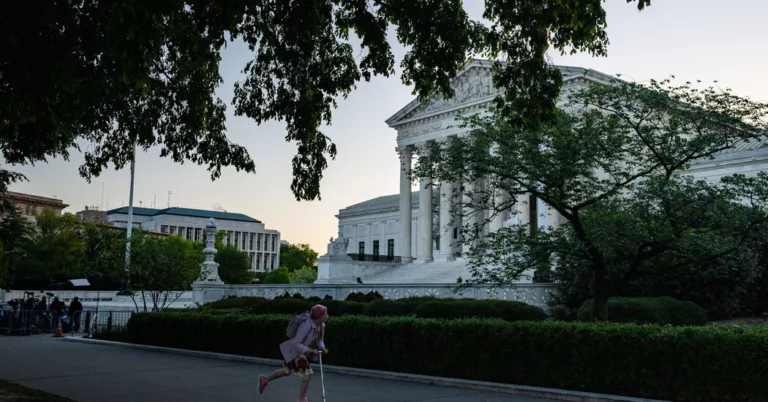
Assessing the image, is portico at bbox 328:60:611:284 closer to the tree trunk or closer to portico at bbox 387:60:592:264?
portico at bbox 387:60:592:264

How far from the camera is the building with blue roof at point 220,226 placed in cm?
13225

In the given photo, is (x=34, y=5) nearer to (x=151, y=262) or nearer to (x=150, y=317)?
(x=150, y=317)

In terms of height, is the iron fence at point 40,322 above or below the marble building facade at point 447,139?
below

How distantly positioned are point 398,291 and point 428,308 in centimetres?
1150

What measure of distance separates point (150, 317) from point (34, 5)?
14.9 m

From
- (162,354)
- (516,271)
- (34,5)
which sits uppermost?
(34,5)

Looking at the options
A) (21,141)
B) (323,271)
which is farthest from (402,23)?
(323,271)

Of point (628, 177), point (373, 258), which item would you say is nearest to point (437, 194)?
point (373, 258)

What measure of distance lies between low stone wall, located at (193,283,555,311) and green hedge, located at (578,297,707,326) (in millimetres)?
3490

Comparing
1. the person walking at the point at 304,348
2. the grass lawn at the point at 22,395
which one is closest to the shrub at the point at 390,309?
the grass lawn at the point at 22,395

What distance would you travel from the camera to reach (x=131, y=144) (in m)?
15.6

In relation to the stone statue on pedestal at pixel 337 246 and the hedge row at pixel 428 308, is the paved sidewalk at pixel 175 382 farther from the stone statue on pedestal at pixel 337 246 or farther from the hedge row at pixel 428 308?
the stone statue on pedestal at pixel 337 246

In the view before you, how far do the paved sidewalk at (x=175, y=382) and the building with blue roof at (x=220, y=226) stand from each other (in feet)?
371

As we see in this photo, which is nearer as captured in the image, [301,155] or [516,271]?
[301,155]
